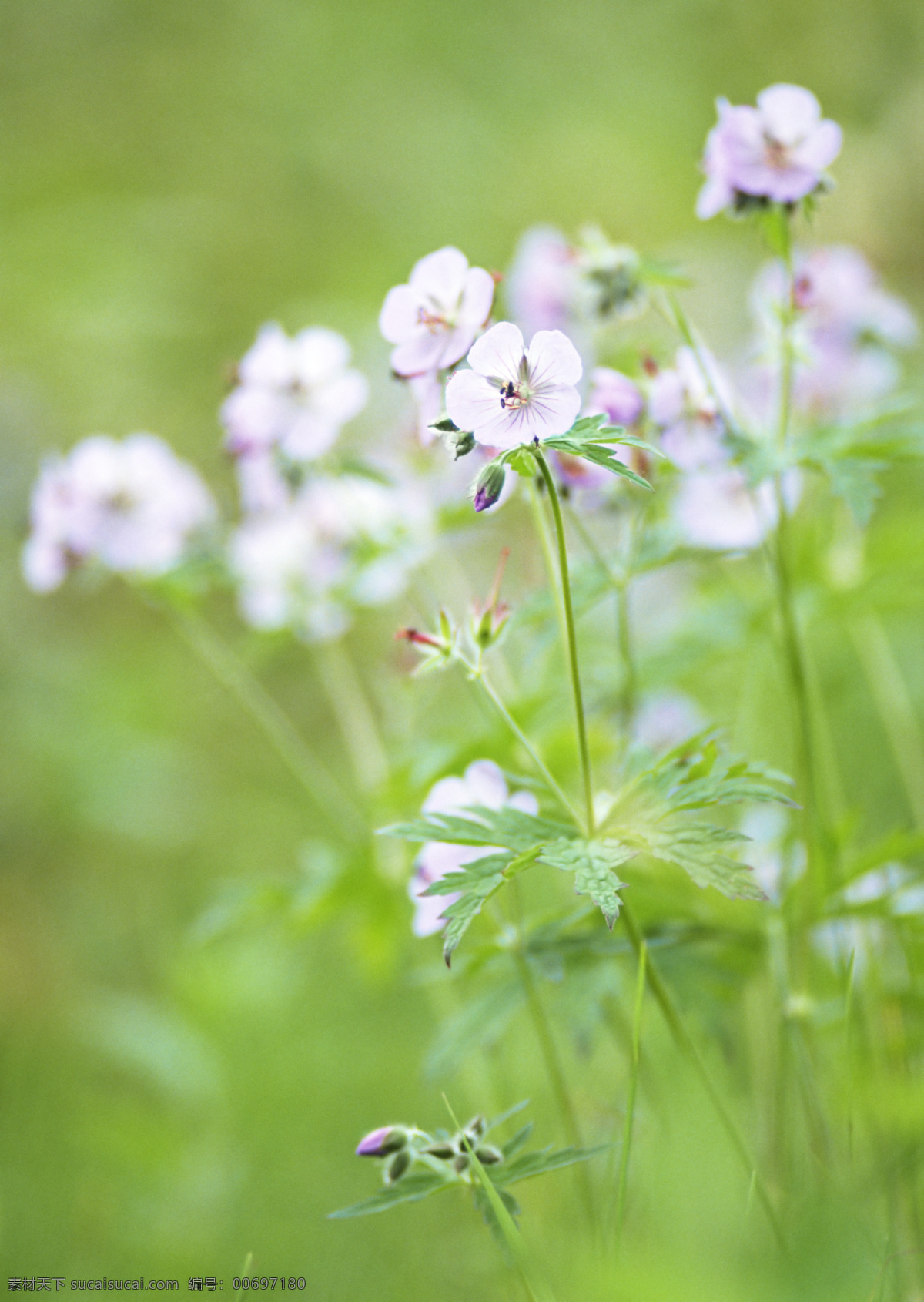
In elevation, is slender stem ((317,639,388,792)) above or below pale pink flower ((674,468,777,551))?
above

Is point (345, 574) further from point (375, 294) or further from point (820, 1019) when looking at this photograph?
point (375, 294)

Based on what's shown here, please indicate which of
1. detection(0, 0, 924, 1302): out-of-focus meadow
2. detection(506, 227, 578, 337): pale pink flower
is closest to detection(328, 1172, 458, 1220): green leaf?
detection(0, 0, 924, 1302): out-of-focus meadow

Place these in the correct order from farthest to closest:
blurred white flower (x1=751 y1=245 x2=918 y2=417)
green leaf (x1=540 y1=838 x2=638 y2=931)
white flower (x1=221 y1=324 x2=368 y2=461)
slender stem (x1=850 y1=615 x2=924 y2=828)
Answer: slender stem (x1=850 y1=615 x2=924 y2=828) < blurred white flower (x1=751 y1=245 x2=918 y2=417) < white flower (x1=221 y1=324 x2=368 y2=461) < green leaf (x1=540 y1=838 x2=638 y2=931)

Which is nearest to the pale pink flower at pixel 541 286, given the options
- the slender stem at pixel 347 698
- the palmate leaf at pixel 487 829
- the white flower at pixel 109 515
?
the white flower at pixel 109 515

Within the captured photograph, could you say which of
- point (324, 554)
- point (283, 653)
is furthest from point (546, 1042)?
point (283, 653)

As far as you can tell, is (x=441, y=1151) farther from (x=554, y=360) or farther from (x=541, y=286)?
(x=541, y=286)

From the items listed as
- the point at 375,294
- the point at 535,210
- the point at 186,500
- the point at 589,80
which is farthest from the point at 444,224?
the point at 186,500

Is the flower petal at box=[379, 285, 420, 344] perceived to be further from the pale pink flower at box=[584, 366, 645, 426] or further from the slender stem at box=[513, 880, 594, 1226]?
the slender stem at box=[513, 880, 594, 1226]

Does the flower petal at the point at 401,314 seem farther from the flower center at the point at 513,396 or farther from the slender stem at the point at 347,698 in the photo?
the slender stem at the point at 347,698
